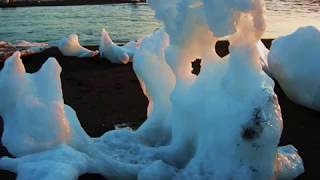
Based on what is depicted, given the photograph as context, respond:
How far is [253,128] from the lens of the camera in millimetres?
4109

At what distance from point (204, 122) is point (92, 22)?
16494 millimetres

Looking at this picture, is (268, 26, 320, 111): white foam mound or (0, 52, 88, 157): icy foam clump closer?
(0, 52, 88, 157): icy foam clump

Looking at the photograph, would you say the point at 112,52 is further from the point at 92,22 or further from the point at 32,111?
the point at 92,22

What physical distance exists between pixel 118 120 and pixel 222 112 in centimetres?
274

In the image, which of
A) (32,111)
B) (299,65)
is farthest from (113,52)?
(32,111)

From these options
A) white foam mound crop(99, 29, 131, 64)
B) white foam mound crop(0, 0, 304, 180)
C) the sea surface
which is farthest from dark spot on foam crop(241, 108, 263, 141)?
the sea surface

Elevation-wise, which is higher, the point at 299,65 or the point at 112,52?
the point at 299,65

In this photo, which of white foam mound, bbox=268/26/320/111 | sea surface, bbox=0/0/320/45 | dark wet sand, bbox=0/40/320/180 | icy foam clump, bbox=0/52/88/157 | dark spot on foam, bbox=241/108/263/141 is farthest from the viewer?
sea surface, bbox=0/0/320/45

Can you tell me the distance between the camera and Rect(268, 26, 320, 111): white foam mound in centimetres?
693

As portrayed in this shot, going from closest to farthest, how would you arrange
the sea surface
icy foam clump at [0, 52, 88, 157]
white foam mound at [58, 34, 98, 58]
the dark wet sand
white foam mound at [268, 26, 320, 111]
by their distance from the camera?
icy foam clump at [0, 52, 88, 157] → the dark wet sand → white foam mound at [268, 26, 320, 111] → white foam mound at [58, 34, 98, 58] → the sea surface

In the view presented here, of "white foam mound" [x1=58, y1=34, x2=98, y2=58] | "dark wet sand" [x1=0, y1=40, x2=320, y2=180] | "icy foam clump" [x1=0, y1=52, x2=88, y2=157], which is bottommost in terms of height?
"white foam mound" [x1=58, y1=34, x2=98, y2=58]

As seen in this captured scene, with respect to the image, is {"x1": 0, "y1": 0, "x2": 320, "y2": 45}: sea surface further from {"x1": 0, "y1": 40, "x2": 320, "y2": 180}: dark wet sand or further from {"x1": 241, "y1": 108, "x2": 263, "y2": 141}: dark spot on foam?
{"x1": 241, "y1": 108, "x2": 263, "y2": 141}: dark spot on foam

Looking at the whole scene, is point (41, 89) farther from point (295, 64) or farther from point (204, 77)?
point (295, 64)

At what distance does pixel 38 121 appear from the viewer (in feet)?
14.7
